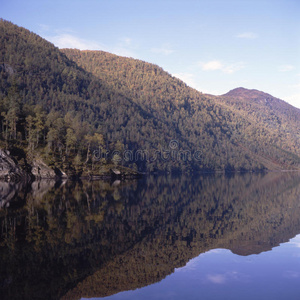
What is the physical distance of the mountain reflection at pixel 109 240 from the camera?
629 inches

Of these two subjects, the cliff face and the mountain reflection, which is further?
the cliff face

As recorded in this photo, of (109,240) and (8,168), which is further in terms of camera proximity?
(8,168)

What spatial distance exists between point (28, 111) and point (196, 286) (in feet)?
343

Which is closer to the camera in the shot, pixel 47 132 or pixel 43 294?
pixel 43 294

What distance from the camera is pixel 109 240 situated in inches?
933

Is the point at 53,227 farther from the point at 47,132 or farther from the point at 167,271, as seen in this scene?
the point at 47,132

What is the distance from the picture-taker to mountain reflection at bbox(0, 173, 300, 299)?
16.0 metres

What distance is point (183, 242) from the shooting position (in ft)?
80.0

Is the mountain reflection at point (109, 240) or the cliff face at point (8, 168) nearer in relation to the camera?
the mountain reflection at point (109, 240)

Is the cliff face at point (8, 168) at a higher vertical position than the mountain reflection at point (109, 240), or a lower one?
lower

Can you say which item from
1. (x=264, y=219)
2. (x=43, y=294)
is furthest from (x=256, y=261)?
(x=264, y=219)

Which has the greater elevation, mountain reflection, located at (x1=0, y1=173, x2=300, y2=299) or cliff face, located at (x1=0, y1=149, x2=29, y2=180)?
mountain reflection, located at (x1=0, y1=173, x2=300, y2=299)

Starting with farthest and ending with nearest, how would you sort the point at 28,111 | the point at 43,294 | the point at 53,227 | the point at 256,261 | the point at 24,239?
the point at 28,111 < the point at 53,227 < the point at 24,239 < the point at 256,261 < the point at 43,294

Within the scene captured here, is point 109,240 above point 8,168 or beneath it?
above
